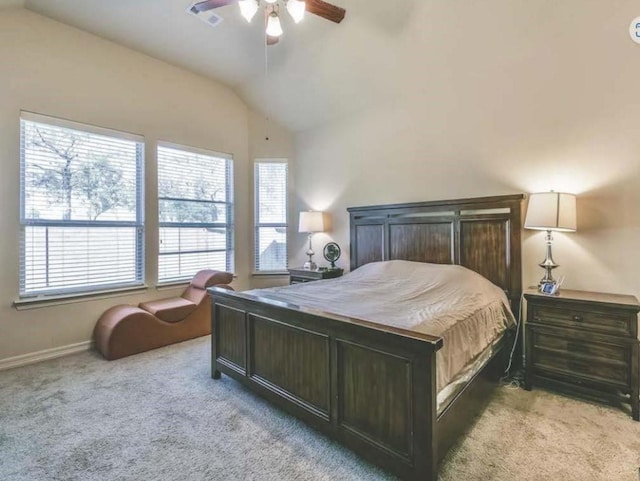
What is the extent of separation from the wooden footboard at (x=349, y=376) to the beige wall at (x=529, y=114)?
2156mm

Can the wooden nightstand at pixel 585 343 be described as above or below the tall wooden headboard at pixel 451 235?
below

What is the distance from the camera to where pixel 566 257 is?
9.55 ft

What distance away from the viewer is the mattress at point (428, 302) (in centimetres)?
191

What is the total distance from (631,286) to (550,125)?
151 cm

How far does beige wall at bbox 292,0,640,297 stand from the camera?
104 inches

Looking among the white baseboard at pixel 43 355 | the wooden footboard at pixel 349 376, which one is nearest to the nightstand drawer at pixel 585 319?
the wooden footboard at pixel 349 376

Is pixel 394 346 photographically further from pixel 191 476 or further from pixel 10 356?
pixel 10 356

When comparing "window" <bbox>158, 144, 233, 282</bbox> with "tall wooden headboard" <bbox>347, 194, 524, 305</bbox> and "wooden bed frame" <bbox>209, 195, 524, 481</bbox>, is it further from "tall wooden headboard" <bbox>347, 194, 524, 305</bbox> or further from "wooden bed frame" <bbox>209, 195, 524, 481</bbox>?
"tall wooden headboard" <bbox>347, 194, 524, 305</bbox>

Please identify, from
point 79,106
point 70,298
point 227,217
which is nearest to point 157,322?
point 70,298

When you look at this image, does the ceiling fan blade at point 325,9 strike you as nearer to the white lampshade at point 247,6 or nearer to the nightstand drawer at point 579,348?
the white lampshade at point 247,6

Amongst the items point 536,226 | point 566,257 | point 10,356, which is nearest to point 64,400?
point 10,356

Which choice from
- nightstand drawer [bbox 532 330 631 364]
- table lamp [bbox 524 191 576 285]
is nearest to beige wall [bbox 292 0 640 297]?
table lamp [bbox 524 191 576 285]

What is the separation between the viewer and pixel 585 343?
2.45 metres

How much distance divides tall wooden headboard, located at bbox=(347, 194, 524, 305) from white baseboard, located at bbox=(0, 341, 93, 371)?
3250 mm
